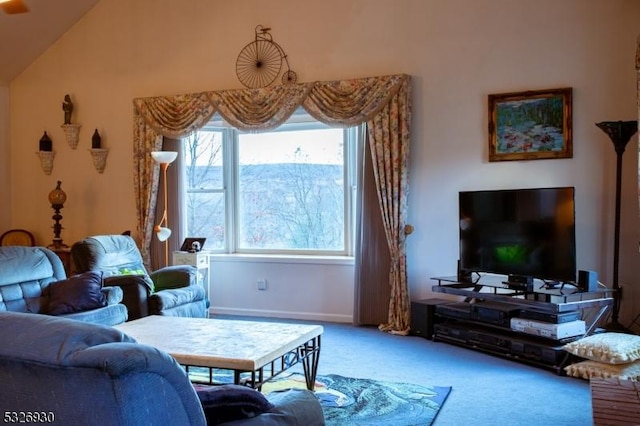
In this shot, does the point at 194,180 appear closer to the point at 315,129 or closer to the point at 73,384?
the point at 315,129

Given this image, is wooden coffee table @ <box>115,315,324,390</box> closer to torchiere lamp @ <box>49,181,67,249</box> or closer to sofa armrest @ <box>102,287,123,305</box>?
sofa armrest @ <box>102,287,123,305</box>

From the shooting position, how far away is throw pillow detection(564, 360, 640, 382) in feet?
11.9

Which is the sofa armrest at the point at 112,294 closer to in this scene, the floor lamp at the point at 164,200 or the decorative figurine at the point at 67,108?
the floor lamp at the point at 164,200

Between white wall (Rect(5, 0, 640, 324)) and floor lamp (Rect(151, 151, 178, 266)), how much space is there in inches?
18.6

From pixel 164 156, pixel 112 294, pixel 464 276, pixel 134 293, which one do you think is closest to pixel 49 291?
pixel 112 294

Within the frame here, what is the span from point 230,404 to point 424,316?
3659 millimetres

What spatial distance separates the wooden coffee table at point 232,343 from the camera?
285cm

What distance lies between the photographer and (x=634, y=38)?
4684 millimetres

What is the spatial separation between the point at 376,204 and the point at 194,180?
2185mm

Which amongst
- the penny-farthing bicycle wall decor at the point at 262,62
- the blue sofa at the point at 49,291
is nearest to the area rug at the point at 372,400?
the blue sofa at the point at 49,291

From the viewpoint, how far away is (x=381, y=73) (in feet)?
18.3

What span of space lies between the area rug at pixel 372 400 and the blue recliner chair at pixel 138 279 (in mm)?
1292

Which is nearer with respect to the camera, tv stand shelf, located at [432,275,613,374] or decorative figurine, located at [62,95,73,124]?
tv stand shelf, located at [432,275,613,374]

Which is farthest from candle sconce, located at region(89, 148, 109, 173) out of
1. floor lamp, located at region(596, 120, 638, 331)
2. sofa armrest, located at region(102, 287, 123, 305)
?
floor lamp, located at region(596, 120, 638, 331)
